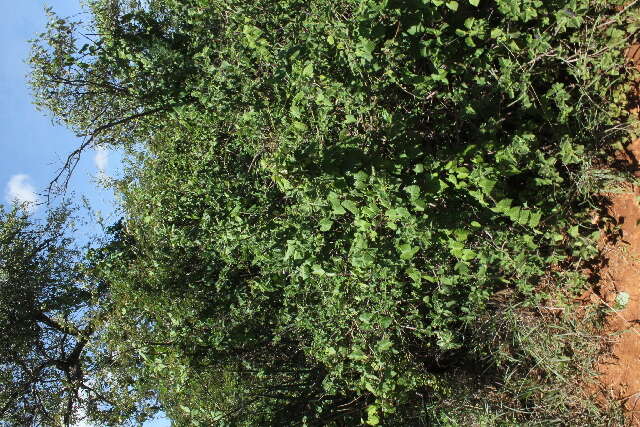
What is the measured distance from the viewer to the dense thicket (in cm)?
452

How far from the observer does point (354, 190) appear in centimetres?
427

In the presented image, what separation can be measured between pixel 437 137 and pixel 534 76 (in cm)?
111

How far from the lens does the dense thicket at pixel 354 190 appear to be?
4.52 meters

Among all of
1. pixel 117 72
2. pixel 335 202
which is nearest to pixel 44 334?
pixel 117 72

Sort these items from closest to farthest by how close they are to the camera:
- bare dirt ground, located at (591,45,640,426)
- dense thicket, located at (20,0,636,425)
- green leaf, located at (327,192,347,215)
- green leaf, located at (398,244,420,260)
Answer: green leaf, located at (327,192,347,215)
green leaf, located at (398,244,420,260)
dense thicket, located at (20,0,636,425)
bare dirt ground, located at (591,45,640,426)

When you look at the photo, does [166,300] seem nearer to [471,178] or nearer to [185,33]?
[185,33]

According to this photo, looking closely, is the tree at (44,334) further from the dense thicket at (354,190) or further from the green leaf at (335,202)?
the green leaf at (335,202)

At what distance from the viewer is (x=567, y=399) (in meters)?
5.42

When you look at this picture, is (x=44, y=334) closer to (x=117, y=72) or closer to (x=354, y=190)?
(x=117, y=72)

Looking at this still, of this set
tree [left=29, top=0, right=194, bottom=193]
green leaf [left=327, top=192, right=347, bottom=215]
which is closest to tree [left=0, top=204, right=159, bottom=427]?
tree [left=29, top=0, right=194, bottom=193]

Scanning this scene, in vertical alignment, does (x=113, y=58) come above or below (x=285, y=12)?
above

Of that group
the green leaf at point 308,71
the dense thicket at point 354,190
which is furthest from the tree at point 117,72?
the green leaf at point 308,71

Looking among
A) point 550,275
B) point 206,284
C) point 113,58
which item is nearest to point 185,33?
point 113,58

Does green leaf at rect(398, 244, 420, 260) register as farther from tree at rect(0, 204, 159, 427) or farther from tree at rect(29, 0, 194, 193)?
tree at rect(0, 204, 159, 427)
